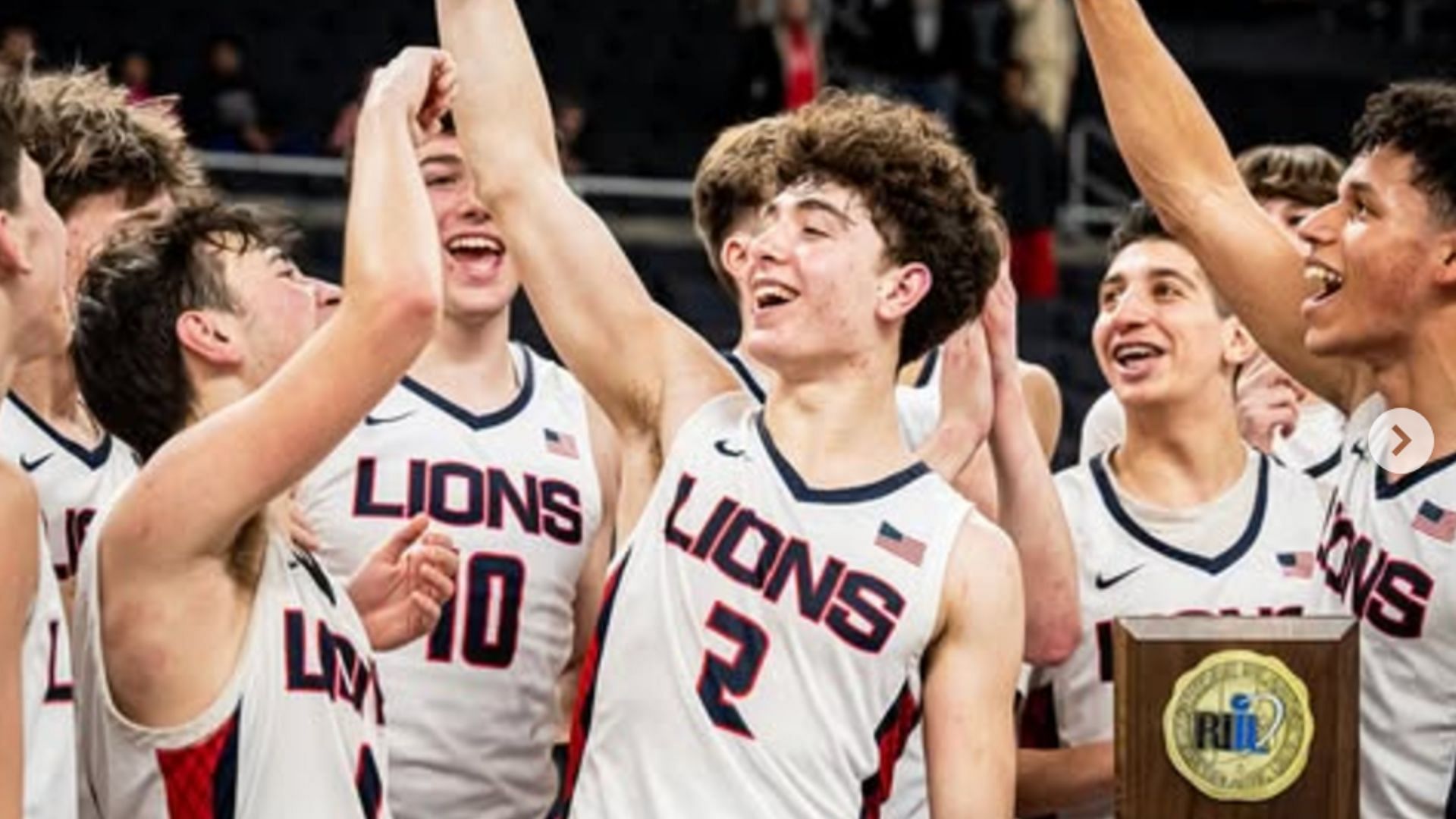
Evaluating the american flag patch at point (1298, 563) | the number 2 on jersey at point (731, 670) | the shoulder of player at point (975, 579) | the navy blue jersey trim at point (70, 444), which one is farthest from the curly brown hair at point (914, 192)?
the navy blue jersey trim at point (70, 444)

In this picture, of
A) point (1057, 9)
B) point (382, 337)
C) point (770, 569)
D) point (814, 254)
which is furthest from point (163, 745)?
point (1057, 9)

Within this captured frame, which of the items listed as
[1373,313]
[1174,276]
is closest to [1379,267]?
[1373,313]

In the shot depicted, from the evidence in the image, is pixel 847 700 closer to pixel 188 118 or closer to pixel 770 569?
pixel 770 569

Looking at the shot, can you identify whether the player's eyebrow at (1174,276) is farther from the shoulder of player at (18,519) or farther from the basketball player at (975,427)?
the shoulder of player at (18,519)

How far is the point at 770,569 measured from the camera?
11.9 ft

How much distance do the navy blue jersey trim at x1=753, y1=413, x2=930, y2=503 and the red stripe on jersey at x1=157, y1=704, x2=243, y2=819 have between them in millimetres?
774

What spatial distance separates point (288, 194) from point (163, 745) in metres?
8.60

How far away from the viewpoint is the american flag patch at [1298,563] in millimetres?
4594

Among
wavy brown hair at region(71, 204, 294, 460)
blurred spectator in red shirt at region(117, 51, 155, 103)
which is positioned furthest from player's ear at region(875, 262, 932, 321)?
blurred spectator in red shirt at region(117, 51, 155, 103)

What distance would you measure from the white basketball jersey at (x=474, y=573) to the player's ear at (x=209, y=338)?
694mm

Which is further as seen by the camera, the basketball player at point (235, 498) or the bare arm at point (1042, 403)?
the bare arm at point (1042, 403)

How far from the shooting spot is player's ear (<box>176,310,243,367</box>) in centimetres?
363

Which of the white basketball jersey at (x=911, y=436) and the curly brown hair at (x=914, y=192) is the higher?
the curly brown hair at (x=914, y=192)

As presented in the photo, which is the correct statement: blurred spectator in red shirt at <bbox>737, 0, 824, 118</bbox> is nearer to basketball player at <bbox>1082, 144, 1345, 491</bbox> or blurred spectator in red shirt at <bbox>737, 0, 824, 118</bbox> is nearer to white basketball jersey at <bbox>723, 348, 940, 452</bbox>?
basketball player at <bbox>1082, 144, 1345, 491</bbox>
